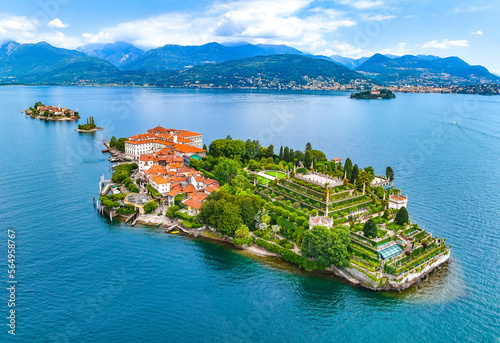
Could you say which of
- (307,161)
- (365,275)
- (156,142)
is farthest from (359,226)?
(156,142)

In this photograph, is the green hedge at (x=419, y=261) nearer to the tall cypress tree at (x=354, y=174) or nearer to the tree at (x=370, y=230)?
the tree at (x=370, y=230)

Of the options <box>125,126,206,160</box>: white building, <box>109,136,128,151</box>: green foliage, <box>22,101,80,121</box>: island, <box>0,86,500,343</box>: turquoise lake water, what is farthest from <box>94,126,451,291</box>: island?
<box>22,101,80,121</box>: island

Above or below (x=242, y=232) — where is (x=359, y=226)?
above

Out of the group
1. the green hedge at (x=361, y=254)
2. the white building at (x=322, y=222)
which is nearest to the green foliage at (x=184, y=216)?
the white building at (x=322, y=222)

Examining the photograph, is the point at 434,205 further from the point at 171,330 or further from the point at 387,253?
the point at 171,330

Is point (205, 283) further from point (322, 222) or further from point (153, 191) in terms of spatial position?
point (153, 191)

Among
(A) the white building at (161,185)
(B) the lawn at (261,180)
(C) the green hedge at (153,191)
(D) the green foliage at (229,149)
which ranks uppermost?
(D) the green foliage at (229,149)

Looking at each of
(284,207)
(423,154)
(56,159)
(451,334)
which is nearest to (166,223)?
(284,207)
